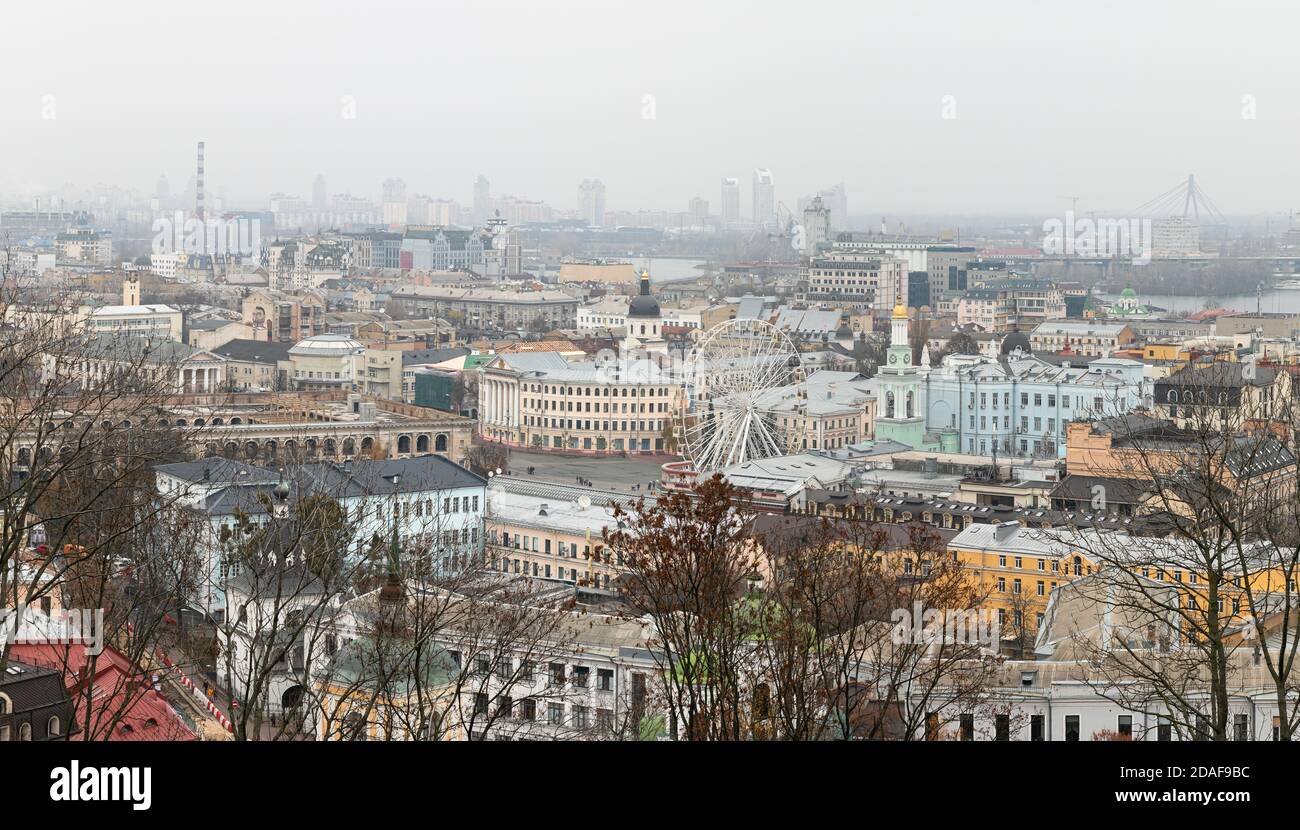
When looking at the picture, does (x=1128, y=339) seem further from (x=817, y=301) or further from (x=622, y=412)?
(x=817, y=301)

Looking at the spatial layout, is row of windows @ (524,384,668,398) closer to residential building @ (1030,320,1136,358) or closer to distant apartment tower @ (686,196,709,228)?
residential building @ (1030,320,1136,358)

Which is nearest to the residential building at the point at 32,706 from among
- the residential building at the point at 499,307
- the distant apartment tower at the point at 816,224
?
the residential building at the point at 499,307

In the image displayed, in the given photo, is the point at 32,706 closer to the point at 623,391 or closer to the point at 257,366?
the point at 623,391

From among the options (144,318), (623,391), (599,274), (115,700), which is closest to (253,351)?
(144,318)

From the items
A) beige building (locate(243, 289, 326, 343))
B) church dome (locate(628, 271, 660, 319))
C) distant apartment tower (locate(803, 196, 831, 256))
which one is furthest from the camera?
distant apartment tower (locate(803, 196, 831, 256))

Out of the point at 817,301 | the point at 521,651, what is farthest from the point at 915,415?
the point at 817,301
